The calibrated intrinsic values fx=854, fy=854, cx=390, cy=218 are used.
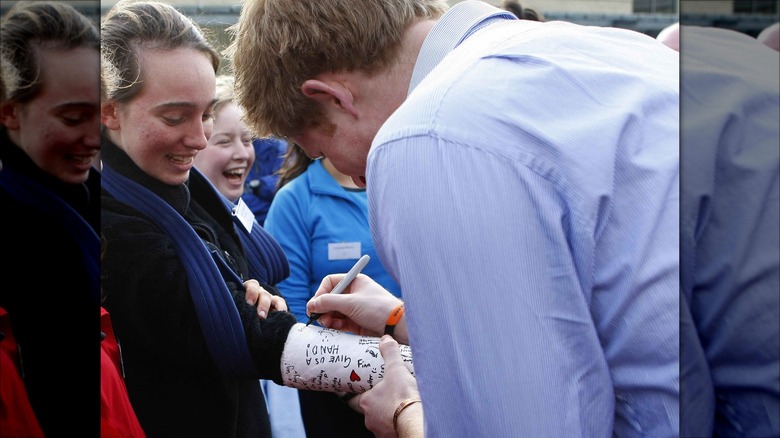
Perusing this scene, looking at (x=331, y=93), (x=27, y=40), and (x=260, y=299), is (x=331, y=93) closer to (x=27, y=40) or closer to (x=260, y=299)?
(x=260, y=299)

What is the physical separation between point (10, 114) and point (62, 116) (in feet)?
0.20

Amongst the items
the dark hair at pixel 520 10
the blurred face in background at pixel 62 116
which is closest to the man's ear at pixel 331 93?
the blurred face in background at pixel 62 116

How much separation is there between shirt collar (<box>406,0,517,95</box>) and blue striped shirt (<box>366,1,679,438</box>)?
223mm

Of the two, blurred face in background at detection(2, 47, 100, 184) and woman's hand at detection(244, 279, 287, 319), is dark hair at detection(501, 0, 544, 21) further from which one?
blurred face in background at detection(2, 47, 100, 184)

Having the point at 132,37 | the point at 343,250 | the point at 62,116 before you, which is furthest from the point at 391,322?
the point at 62,116

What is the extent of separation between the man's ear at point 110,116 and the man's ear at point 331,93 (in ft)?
1.19

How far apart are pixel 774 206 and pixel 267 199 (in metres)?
2.18

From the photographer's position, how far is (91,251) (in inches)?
39.6

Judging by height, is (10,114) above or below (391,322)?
above

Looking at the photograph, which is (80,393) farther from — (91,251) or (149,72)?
(149,72)

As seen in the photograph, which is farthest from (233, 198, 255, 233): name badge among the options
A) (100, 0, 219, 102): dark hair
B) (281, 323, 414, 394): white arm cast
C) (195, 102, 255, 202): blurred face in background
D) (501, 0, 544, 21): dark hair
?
(501, 0, 544, 21): dark hair

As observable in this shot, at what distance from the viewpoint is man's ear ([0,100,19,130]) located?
0.90 m

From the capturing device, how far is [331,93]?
1.64m

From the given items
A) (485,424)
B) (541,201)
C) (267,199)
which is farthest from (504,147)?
(267,199)
